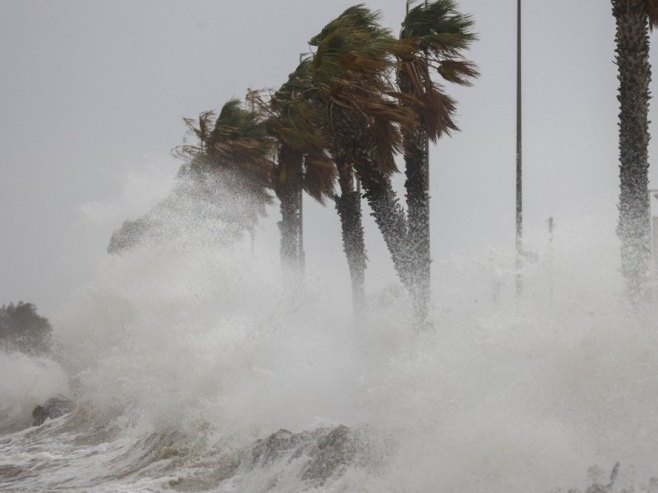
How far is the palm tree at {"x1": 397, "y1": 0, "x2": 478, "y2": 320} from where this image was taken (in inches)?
735

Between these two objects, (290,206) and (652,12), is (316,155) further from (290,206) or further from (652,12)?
(652,12)

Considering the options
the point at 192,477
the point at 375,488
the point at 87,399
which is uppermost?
the point at 375,488

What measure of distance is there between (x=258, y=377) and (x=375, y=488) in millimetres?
6731

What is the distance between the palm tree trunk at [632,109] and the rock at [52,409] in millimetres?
13982

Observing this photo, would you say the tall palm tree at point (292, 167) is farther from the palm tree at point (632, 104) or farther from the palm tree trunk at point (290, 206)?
the palm tree at point (632, 104)

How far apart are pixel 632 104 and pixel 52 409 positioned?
15327 mm

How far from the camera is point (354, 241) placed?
21750 millimetres

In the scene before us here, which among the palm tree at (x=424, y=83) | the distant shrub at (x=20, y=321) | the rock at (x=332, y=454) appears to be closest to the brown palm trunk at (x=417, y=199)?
the palm tree at (x=424, y=83)

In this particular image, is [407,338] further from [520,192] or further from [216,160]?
[216,160]

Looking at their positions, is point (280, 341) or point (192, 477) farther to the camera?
point (280, 341)

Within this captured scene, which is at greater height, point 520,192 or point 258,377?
point 520,192

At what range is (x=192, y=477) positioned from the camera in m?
12.3

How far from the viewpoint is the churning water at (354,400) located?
856 cm

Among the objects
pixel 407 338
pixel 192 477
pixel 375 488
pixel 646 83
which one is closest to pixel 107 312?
pixel 407 338
